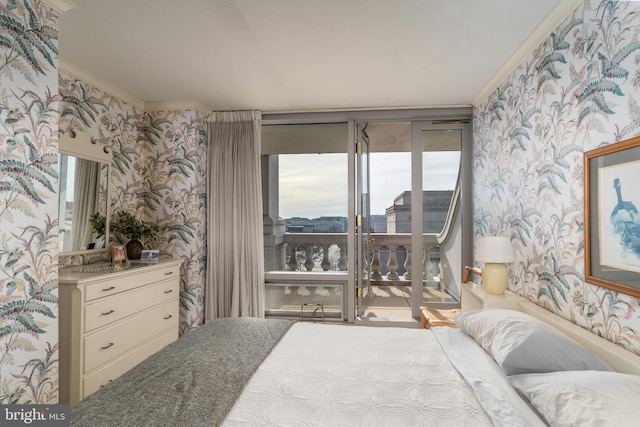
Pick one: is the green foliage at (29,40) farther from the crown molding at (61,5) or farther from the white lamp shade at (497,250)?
the white lamp shade at (497,250)

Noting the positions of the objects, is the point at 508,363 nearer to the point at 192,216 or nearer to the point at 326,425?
the point at 326,425

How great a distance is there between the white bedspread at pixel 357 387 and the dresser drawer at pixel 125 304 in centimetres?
136

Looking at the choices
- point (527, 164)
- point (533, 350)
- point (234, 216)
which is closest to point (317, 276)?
point (234, 216)

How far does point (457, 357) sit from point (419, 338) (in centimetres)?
32

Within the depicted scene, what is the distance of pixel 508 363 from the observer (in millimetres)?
1242

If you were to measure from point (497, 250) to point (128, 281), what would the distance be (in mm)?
2736

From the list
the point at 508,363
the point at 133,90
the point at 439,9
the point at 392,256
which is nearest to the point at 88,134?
the point at 133,90

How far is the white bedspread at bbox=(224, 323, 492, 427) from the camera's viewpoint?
105 cm

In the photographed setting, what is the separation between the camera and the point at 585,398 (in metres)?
0.92

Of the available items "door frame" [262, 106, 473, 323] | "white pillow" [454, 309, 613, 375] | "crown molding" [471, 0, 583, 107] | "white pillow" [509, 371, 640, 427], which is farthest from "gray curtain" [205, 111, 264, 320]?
"white pillow" [509, 371, 640, 427]

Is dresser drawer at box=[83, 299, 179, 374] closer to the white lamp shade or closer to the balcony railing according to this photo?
the balcony railing

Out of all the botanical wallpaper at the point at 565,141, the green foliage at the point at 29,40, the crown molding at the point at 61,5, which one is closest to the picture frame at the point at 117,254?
the green foliage at the point at 29,40

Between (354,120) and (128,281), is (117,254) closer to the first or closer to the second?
(128,281)

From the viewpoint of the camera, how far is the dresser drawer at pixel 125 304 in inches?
82.0
